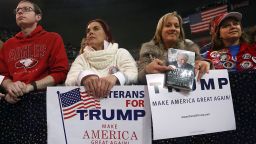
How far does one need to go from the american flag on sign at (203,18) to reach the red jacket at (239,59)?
497 centimetres

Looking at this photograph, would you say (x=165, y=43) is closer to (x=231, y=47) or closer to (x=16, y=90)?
(x=231, y=47)

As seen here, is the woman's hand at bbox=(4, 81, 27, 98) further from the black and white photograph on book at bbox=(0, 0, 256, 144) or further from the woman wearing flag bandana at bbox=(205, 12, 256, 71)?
the woman wearing flag bandana at bbox=(205, 12, 256, 71)

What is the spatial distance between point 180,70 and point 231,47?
33.2 inches

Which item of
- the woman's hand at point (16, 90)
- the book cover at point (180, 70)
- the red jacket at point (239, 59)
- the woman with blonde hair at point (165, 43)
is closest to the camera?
the book cover at point (180, 70)

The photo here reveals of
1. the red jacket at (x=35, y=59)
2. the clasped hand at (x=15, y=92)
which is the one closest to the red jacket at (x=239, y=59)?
the red jacket at (x=35, y=59)

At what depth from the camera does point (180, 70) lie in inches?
49.9

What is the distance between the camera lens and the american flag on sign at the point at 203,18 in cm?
666

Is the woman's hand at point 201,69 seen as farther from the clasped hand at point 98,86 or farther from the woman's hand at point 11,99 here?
the woman's hand at point 11,99

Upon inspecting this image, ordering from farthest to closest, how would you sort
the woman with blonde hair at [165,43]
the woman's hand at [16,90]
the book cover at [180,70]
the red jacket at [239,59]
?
the red jacket at [239,59] → the woman with blonde hair at [165,43] → the woman's hand at [16,90] → the book cover at [180,70]

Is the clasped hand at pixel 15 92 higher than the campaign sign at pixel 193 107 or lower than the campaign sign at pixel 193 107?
higher

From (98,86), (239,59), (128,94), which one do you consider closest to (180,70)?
(128,94)

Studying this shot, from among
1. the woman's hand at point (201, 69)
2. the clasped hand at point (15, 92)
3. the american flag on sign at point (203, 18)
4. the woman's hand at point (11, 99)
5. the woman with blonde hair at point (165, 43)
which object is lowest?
the woman's hand at point (11, 99)

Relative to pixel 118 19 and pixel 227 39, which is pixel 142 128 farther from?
pixel 118 19

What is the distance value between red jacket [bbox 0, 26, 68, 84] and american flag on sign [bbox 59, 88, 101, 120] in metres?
0.37
